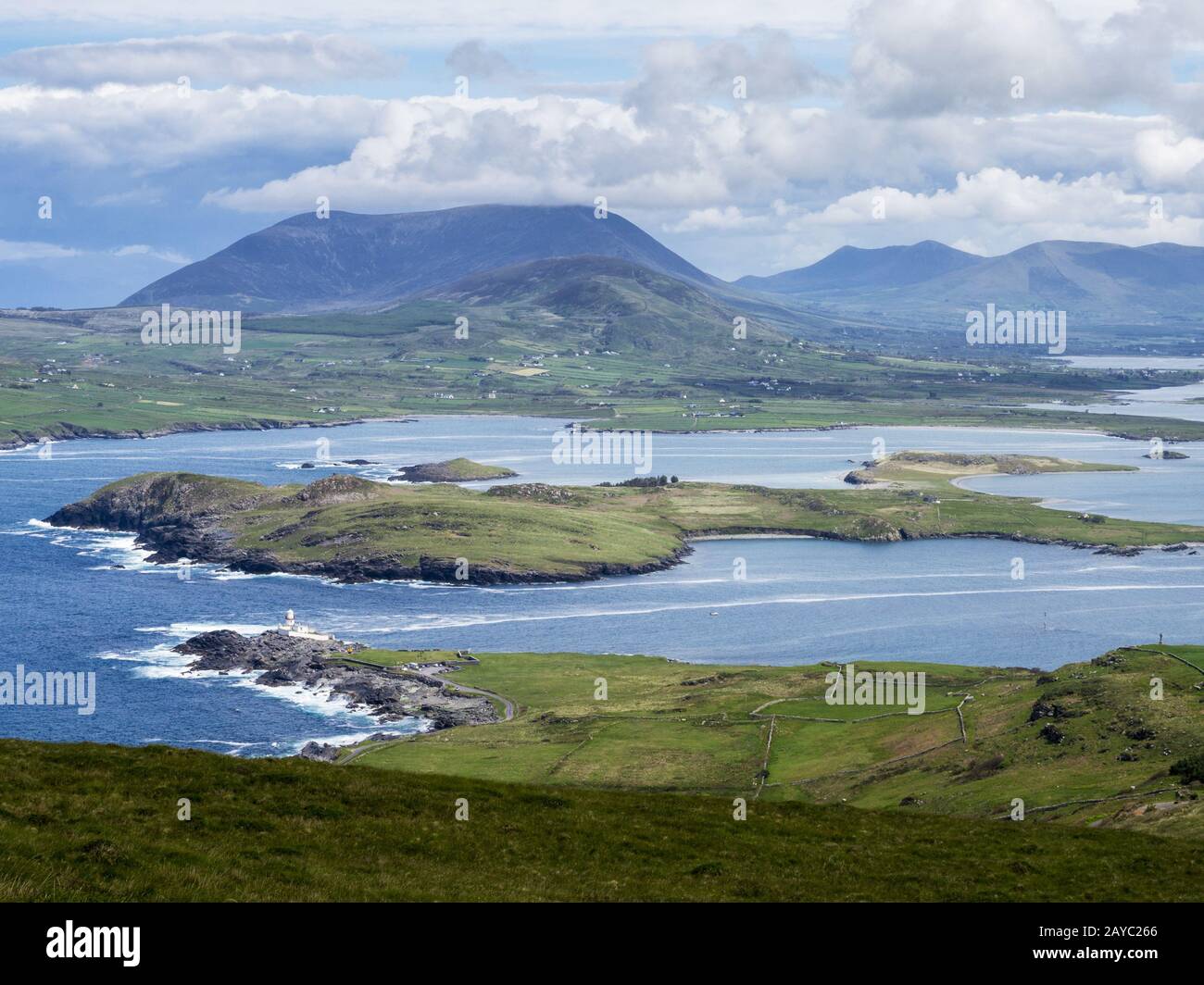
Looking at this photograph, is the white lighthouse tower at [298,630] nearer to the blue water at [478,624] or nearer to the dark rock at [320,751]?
the blue water at [478,624]

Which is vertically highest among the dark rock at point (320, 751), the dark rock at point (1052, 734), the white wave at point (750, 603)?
the dark rock at point (1052, 734)

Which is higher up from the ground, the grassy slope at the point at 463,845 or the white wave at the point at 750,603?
the grassy slope at the point at 463,845

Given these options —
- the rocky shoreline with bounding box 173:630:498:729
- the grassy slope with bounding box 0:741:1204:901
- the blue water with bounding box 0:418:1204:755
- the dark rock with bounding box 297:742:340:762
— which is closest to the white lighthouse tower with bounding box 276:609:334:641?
the rocky shoreline with bounding box 173:630:498:729

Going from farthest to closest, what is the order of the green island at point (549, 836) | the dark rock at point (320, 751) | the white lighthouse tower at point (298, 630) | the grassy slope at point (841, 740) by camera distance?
the white lighthouse tower at point (298, 630), the dark rock at point (320, 751), the grassy slope at point (841, 740), the green island at point (549, 836)

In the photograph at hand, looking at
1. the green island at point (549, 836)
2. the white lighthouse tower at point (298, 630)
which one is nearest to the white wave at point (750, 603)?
the white lighthouse tower at point (298, 630)

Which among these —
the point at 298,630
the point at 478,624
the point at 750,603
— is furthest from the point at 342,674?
the point at 750,603

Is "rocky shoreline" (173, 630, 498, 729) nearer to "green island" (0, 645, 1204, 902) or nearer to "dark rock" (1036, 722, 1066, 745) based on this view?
"dark rock" (1036, 722, 1066, 745)
